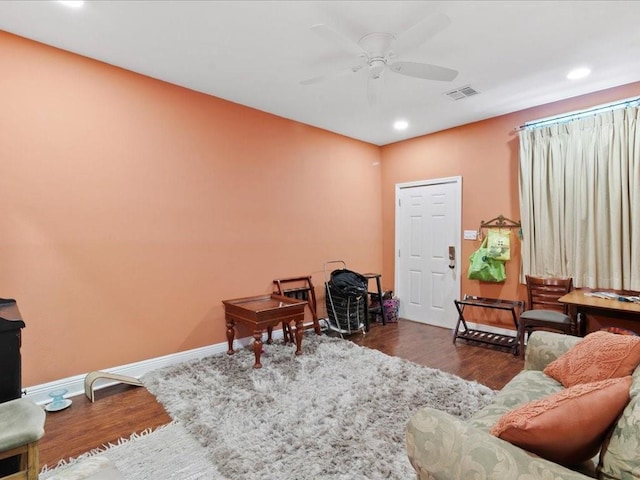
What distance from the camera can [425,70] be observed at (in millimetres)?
2502

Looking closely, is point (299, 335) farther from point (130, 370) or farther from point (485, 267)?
point (485, 267)

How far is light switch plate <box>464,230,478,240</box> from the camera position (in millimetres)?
4446

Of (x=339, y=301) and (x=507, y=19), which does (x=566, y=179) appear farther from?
(x=339, y=301)

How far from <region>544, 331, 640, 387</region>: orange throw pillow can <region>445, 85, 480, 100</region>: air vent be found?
2572mm

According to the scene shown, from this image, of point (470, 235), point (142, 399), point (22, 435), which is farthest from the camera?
point (470, 235)

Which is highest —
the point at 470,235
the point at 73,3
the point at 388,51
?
the point at 73,3

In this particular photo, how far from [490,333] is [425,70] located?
10.7ft

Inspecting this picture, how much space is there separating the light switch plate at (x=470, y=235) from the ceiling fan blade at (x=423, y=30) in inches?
111

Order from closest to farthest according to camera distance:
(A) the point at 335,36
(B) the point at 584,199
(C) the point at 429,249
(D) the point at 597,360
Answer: (D) the point at 597,360 < (A) the point at 335,36 < (B) the point at 584,199 < (C) the point at 429,249

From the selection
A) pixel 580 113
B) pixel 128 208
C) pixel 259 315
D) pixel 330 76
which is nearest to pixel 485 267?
pixel 580 113

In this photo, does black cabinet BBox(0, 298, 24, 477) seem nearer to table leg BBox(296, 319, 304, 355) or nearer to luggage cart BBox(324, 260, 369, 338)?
table leg BBox(296, 319, 304, 355)

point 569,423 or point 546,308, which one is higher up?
point 569,423

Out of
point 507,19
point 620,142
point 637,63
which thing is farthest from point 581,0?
point 620,142

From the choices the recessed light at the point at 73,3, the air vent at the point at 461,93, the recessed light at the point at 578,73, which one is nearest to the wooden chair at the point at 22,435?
the recessed light at the point at 73,3
